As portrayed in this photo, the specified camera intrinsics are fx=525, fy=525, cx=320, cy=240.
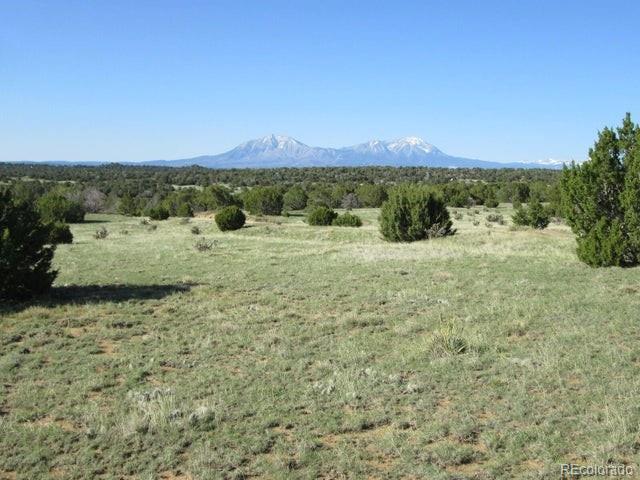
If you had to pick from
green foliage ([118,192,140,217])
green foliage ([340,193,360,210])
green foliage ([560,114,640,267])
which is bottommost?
green foliage ([118,192,140,217])

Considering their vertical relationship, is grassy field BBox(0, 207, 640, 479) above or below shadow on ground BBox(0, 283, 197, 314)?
above

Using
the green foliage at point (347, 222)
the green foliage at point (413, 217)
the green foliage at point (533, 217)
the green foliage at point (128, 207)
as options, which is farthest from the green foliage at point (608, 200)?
the green foliage at point (128, 207)

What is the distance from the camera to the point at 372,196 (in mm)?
68812

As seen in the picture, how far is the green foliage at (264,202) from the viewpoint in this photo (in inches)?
2170

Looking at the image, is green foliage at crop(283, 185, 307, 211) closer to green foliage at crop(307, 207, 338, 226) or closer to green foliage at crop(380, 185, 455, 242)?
green foliage at crop(307, 207, 338, 226)

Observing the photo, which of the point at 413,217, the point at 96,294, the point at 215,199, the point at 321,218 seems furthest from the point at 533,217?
the point at 215,199

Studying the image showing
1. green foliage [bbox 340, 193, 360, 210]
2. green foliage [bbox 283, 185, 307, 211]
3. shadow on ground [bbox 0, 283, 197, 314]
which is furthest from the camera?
green foliage [bbox 340, 193, 360, 210]

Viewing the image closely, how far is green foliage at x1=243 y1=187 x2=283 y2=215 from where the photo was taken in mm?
55125

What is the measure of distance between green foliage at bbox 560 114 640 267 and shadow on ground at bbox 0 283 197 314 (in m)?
12.9

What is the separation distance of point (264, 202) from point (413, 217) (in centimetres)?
2789

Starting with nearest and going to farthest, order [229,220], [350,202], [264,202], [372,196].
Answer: [229,220], [264,202], [350,202], [372,196]

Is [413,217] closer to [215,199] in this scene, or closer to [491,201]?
[215,199]

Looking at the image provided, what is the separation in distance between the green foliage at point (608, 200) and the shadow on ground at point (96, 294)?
12944 mm

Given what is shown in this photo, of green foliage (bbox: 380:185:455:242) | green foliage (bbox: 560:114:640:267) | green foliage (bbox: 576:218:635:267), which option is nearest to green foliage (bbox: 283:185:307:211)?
green foliage (bbox: 380:185:455:242)
